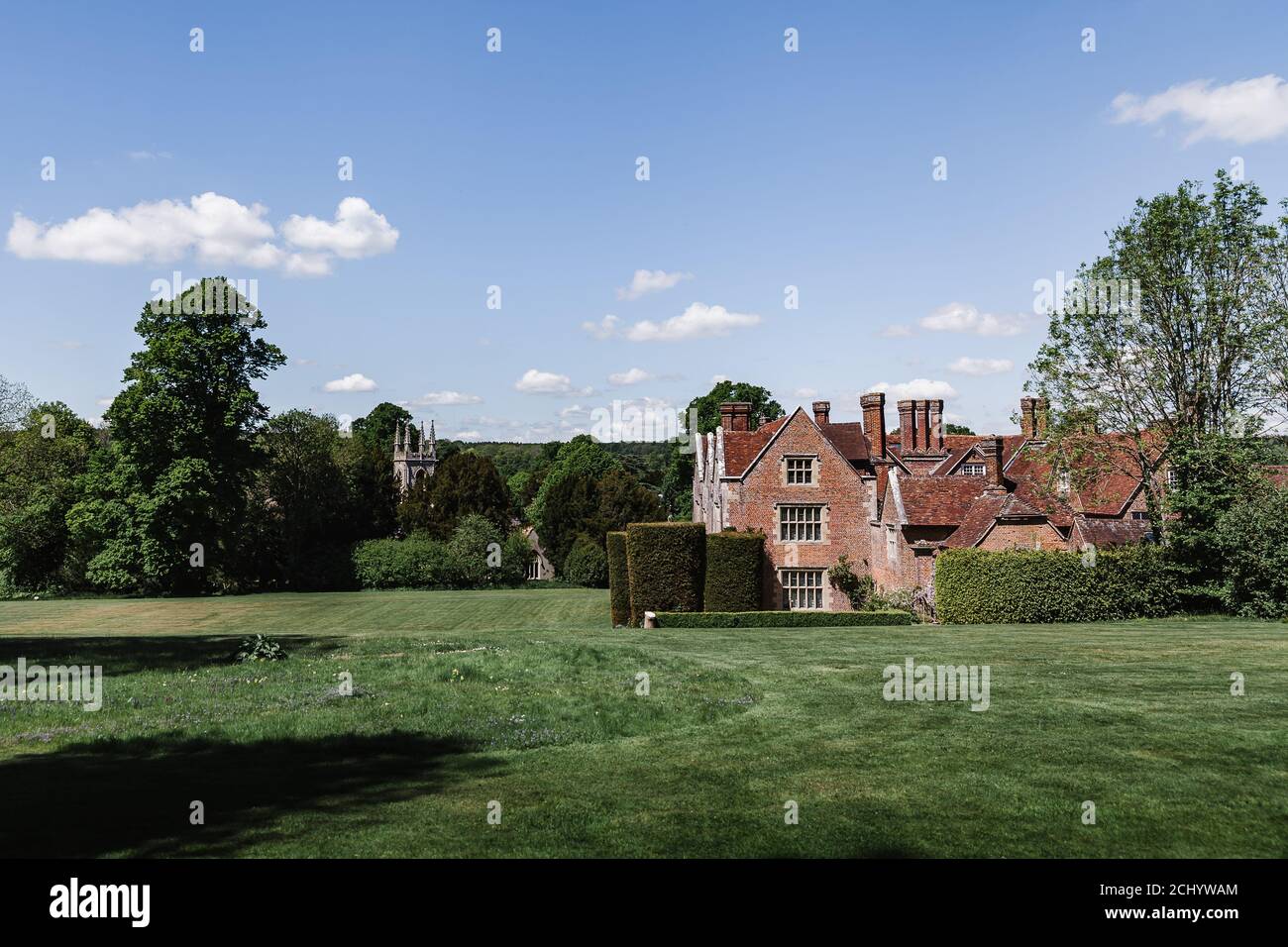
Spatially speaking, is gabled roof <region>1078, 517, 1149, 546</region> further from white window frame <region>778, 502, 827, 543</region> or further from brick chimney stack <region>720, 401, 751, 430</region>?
brick chimney stack <region>720, 401, 751, 430</region>

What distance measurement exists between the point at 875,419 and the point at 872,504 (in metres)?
11.5

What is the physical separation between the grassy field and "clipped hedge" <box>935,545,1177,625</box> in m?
11.3

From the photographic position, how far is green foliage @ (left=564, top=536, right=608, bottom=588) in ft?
248

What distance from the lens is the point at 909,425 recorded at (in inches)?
2441

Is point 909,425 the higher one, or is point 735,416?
point 909,425

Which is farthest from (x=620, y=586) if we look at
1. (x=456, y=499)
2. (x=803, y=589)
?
(x=456, y=499)

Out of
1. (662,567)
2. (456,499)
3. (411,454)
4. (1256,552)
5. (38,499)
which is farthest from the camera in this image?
(411,454)

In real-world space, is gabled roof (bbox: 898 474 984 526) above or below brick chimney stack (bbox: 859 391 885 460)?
below

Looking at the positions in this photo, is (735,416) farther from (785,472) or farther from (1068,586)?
(1068,586)

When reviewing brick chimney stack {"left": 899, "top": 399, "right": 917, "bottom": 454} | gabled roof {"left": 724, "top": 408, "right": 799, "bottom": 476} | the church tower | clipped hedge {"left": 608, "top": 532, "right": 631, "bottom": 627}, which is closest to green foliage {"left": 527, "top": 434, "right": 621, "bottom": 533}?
the church tower

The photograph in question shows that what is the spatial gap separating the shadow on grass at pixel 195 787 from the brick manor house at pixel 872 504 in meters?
31.0

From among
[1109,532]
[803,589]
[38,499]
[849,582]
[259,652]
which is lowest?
[803,589]
